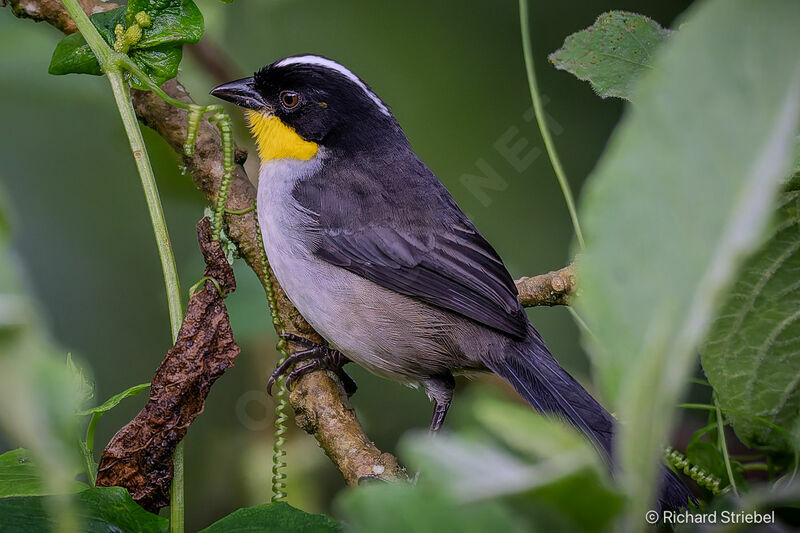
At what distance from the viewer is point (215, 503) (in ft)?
11.2

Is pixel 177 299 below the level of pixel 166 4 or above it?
below

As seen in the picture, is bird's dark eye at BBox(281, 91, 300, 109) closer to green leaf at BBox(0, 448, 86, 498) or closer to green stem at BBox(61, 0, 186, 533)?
green stem at BBox(61, 0, 186, 533)

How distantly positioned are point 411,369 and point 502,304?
412mm

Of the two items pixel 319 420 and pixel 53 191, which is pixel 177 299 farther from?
pixel 53 191

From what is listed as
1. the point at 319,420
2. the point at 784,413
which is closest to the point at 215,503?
the point at 319,420

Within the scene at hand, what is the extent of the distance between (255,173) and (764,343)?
2413 mm

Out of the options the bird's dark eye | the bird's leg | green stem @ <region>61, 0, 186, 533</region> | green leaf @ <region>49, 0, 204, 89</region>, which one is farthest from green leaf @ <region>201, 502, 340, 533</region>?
the bird's dark eye

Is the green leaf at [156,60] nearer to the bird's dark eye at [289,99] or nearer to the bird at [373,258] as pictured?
the bird at [373,258]

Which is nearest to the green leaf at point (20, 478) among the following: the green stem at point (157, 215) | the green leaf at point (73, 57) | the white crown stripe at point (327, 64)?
the green stem at point (157, 215)

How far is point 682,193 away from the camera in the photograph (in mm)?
519

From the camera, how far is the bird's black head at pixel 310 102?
9.98 feet

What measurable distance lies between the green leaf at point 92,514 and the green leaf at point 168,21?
4.23 ft

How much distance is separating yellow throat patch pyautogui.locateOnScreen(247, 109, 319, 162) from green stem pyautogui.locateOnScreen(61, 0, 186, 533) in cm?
112

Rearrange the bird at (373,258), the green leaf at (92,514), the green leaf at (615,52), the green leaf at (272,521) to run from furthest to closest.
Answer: the bird at (373,258), the green leaf at (615,52), the green leaf at (272,521), the green leaf at (92,514)
